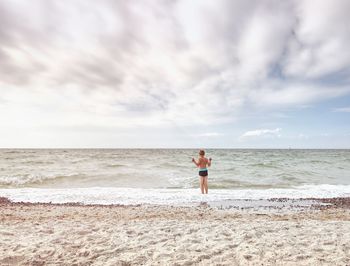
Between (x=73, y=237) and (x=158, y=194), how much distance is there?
7.73 m

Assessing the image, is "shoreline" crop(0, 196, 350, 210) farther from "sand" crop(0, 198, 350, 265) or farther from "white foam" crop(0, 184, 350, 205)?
"sand" crop(0, 198, 350, 265)

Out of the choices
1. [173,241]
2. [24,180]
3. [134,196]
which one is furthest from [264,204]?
[24,180]

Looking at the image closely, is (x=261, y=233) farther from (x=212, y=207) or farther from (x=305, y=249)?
(x=212, y=207)

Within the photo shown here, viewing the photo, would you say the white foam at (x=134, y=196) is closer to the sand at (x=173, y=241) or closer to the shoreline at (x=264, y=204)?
the shoreline at (x=264, y=204)

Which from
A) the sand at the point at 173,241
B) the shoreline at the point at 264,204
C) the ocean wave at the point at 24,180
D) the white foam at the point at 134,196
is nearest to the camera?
the sand at the point at 173,241

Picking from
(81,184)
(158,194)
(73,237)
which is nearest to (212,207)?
(158,194)

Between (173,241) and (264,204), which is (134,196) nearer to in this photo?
(264,204)

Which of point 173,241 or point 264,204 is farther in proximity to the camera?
point 264,204

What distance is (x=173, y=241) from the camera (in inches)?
242

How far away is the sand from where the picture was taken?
5211 mm

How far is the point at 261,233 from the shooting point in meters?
6.69

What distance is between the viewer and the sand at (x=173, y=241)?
5211 mm

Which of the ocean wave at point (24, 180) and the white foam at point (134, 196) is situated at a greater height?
the ocean wave at point (24, 180)

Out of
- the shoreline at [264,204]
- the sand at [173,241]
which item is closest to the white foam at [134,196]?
the shoreline at [264,204]
